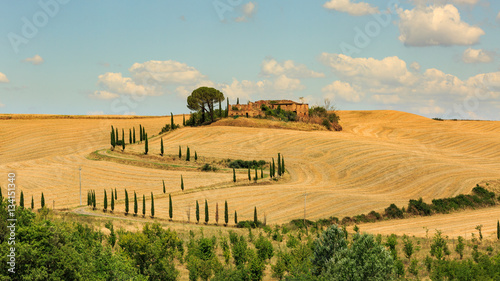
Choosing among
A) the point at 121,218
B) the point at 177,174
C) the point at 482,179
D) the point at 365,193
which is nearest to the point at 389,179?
the point at 365,193

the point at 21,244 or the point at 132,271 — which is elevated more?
the point at 21,244

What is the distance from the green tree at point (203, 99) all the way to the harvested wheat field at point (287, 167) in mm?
7135

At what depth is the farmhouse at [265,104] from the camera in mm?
125562

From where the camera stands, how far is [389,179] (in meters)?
77.5

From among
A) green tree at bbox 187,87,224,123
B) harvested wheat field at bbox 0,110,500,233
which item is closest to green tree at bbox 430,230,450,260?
harvested wheat field at bbox 0,110,500,233

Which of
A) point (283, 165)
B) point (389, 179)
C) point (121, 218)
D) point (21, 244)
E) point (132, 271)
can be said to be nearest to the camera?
point (21, 244)

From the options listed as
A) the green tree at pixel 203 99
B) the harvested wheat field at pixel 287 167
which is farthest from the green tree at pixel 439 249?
the green tree at pixel 203 99

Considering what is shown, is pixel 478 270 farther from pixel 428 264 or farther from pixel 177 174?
pixel 177 174

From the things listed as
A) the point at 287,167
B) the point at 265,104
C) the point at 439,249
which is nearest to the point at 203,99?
the point at 265,104

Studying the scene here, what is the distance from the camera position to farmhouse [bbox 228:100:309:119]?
4943 inches

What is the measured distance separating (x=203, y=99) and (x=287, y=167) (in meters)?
41.5

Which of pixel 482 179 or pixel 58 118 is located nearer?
pixel 482 179

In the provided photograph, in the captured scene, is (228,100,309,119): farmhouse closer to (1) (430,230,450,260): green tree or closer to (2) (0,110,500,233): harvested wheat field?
(2) (0,110,500,233): harvested wheat field

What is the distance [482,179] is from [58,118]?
113 m
